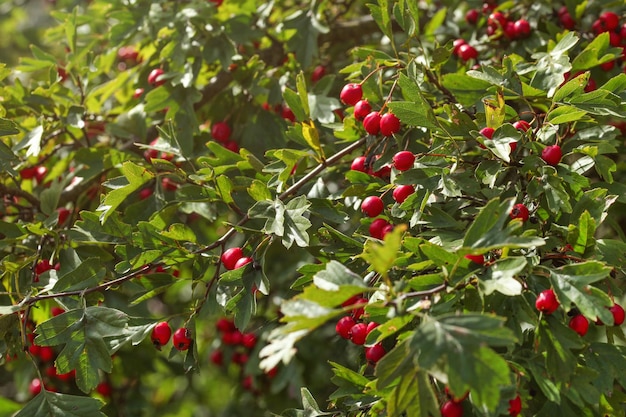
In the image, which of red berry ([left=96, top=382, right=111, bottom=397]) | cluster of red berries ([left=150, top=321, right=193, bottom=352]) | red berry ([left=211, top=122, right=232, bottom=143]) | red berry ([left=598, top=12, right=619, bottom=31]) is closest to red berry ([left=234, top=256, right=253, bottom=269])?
cluster of red berries ([left=150, top=321, right=193, bottom=352])

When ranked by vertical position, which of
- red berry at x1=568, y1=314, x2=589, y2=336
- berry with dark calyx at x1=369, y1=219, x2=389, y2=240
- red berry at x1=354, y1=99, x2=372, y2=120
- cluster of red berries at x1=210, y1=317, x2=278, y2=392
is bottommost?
cluster of red berries at x1=210, y1=317, x2=278, y2=392

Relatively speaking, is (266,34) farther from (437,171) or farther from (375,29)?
(437,171)

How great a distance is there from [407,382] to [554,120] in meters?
0.66

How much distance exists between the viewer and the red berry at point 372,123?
1.60 metres

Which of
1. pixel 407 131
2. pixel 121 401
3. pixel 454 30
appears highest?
pixel 407 131

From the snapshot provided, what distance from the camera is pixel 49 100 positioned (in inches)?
83.8

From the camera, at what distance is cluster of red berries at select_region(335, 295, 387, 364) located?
1.39m

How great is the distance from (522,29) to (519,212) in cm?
89

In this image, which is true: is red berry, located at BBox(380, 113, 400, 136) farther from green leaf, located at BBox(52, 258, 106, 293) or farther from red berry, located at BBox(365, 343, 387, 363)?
green leaf, located at BBox(52, 258, 106, 293)

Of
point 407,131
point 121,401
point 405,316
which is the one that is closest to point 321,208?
point 407,131

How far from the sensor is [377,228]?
4.95ft

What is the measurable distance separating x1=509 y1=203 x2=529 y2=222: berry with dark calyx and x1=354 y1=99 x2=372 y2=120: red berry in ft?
1.52

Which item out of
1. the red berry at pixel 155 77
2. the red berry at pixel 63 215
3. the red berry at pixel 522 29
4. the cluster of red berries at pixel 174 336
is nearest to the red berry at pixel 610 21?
the red berry at pixel 522 29

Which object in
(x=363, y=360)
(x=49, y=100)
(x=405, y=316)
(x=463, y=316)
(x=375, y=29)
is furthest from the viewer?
(x=375, y=29)
